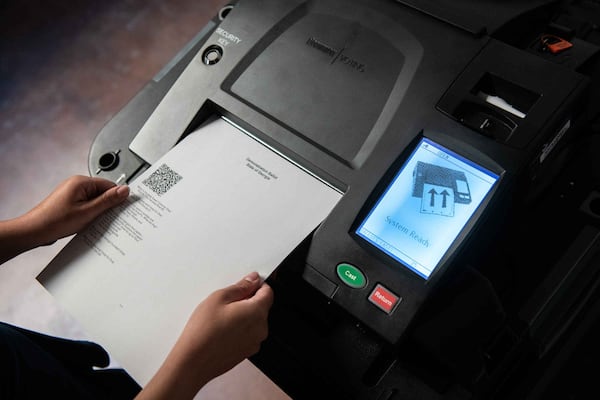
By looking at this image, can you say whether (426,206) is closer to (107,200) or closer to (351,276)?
(351,276)

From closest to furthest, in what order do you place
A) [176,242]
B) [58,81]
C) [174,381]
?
[174,381] → [176,242] → [58,81]

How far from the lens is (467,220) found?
642 mm

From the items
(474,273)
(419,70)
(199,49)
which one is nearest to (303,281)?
(474,273)

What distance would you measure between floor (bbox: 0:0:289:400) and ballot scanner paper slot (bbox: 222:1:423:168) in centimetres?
77

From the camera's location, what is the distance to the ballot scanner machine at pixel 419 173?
66cm

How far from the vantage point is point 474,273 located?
66 cm

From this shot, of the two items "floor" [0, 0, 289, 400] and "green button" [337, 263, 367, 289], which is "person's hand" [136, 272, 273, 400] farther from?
"floor" [0, 0, 289, 400]

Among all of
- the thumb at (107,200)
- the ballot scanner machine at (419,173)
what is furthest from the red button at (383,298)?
the thumb at (107,200)

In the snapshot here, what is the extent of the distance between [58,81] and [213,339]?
3.92 feet

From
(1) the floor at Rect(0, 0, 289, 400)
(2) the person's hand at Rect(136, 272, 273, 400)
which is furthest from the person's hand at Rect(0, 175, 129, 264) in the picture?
(1) the floor at Rect(0, 0, 289, 400)

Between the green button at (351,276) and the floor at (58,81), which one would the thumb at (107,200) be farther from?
the floor at (58,81)

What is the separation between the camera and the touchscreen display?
25.5 inches

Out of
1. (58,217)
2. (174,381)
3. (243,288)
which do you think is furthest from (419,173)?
(58,217)

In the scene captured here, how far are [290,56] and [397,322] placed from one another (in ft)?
1.41
